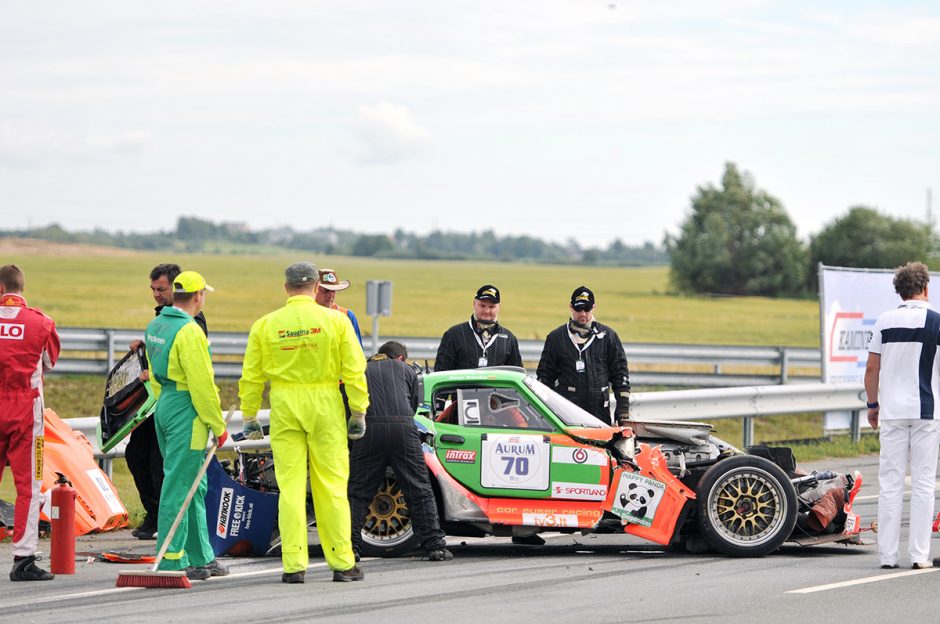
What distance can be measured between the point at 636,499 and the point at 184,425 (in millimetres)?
3023

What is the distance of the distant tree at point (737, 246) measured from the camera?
9062cm

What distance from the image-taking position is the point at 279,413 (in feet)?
26.8

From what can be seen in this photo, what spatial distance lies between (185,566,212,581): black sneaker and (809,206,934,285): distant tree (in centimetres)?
7627

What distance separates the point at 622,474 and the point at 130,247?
172747 mm

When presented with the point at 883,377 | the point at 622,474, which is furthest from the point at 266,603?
the point at 883,377

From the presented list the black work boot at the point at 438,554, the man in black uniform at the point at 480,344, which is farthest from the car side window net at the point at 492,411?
the man in black uniform at the point at 480,344

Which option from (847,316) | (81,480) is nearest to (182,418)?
(81,480)

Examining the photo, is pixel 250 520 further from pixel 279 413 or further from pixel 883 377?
pixel 883 377

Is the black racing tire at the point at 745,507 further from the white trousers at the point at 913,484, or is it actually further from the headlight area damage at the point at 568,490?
the white trousers at the point at 913,484

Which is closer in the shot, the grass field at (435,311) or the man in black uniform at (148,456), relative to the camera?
the man in black uniform at (148,456)

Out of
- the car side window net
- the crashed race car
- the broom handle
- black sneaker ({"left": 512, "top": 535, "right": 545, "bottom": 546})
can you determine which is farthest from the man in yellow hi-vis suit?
black sneaker ({"left": 512, "top": 535, "right": 545, "bottom": 546})

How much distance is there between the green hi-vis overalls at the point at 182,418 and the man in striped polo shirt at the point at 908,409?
4160 millimetres

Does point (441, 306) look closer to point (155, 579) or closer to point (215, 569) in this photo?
point (215, 569)

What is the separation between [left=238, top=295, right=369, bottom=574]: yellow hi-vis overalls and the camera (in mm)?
8156
